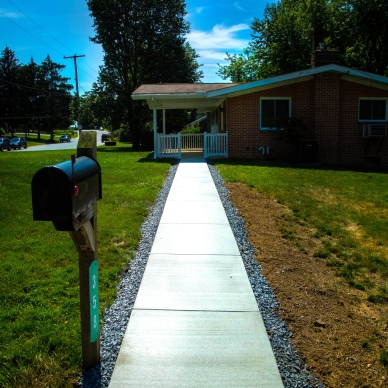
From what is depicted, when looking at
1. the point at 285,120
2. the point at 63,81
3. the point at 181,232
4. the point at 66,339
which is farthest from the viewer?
the point at 63,81

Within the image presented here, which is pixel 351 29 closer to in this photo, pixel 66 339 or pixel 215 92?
pixel 215 92

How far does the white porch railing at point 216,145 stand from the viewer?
17141 mm

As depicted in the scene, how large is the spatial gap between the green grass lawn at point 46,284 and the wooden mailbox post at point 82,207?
0.35 m

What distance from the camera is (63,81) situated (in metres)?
85.9

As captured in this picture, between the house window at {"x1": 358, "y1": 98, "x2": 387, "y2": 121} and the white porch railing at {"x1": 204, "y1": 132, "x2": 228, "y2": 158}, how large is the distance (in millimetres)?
5498

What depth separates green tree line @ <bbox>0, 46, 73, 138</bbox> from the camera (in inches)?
2975

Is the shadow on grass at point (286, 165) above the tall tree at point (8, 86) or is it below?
below

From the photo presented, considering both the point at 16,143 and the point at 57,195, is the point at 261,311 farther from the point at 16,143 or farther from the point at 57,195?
the point at 16,143

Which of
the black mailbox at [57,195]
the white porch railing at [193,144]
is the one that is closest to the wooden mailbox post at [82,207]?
the black mailbox at [57,195]

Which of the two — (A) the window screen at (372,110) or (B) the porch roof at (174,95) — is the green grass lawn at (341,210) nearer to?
(B) the porch roof at (174,95)

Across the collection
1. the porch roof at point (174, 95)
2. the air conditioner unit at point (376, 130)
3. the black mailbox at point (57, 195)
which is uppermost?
the porch roof at point (174, 95)

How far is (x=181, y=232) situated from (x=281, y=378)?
12.1 ft

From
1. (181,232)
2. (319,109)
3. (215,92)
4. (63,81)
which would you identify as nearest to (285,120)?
(319,109)

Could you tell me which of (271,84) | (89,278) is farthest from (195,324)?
(271,84)
